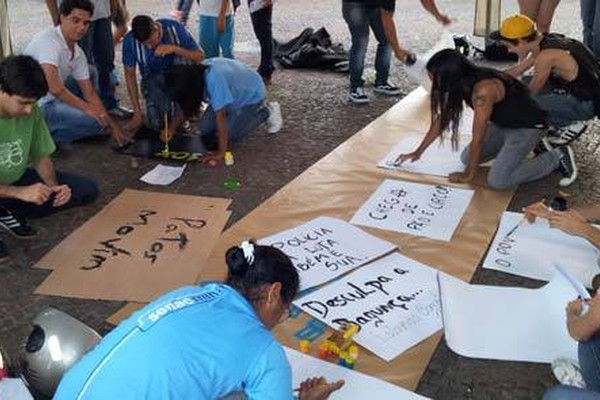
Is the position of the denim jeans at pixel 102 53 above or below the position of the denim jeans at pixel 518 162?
above

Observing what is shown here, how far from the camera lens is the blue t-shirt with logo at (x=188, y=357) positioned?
3.90ft

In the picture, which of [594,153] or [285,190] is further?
[594,153]

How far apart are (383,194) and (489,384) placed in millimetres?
1198

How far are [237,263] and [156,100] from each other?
245cm

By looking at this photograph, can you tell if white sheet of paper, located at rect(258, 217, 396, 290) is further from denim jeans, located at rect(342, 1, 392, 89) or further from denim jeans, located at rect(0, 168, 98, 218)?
denim jeans, located at rect(342, 1, 392, 89)

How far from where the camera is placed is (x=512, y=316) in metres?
2.05

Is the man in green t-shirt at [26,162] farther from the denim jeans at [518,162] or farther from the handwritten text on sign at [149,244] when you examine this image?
the denim jeans at [518,162]

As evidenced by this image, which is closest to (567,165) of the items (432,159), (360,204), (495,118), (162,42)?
(495,118)

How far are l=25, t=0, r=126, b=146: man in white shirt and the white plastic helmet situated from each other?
167 cm

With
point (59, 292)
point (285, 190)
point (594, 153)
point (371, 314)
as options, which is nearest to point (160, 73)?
point (285, 190)

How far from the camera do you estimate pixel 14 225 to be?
8.63 feet

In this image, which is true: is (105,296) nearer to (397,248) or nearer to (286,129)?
(397,248)

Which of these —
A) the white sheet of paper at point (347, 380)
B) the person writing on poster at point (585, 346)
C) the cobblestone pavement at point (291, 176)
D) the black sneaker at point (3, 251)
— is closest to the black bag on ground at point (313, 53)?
the cobblestone pavement at point (291, 176)

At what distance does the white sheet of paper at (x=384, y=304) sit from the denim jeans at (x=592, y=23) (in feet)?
9.11
